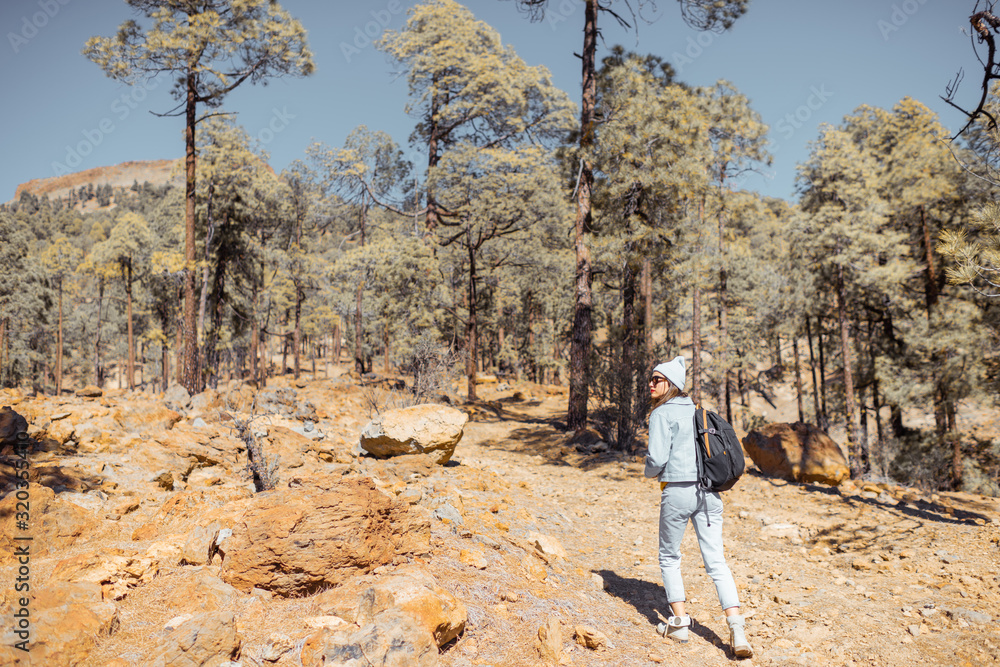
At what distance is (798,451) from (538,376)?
88.3 feet

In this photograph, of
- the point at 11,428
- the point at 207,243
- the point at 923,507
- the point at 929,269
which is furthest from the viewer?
the point at 207,243

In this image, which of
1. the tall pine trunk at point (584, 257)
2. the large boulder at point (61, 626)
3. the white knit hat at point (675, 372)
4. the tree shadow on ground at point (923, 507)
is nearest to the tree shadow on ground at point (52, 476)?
the large boulder at point (61, 626)

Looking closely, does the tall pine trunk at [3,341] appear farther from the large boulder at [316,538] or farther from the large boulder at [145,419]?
the large boulder at [316,538]

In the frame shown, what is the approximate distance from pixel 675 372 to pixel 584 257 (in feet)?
25.4

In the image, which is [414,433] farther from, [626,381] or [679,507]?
[626,381]

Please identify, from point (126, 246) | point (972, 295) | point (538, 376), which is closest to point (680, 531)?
point (972, 295)

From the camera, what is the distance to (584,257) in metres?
11.0

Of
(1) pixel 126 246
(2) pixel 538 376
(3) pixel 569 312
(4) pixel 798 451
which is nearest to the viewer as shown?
(4) pixel 798 451

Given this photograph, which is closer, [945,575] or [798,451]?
[945,575]

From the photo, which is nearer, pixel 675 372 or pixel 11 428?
pixel 675 372

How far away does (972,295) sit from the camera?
13.1 meters

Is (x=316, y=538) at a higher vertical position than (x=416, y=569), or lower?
higher

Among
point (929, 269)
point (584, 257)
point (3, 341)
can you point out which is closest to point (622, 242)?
point (584, 257)

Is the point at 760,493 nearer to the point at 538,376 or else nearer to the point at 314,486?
the point at 314,486
